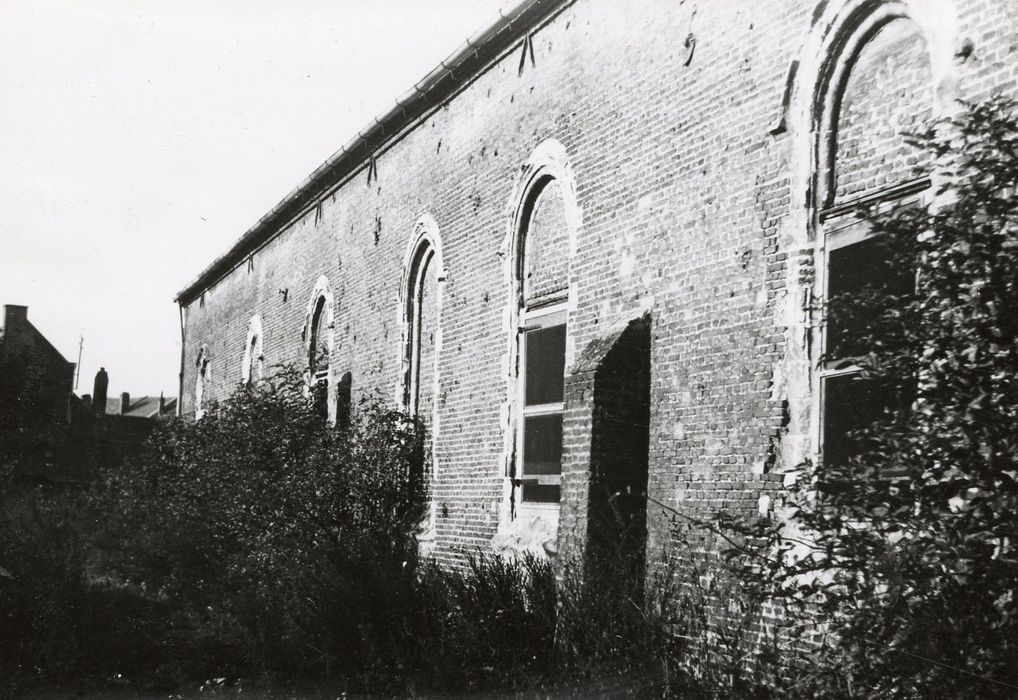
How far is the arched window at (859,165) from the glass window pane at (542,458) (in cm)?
403

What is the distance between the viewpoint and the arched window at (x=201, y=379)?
2969cm

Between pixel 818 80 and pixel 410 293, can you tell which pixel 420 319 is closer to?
pixel 410 293

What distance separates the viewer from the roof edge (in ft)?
39.3

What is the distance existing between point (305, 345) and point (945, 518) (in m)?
16.3

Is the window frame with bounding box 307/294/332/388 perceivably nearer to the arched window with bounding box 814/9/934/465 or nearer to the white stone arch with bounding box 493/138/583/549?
the white stone arch with bounding box 493/138/583/549

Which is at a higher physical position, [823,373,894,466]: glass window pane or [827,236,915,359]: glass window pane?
[827,236,915,359]: glass window pane

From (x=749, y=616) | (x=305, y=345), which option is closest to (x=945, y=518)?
(x=749, y=616)

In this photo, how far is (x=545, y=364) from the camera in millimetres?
11328

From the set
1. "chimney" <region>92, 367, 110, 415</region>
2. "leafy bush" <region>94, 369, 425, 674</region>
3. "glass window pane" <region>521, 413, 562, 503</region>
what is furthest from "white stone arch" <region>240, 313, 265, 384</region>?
"chimney" <region>92, 367, 110, 415</region>

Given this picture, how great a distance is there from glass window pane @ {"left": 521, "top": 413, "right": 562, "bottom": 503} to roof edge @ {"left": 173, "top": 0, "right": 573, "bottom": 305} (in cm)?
441

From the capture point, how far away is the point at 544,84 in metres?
11.5

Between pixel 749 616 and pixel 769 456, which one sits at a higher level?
pixel 769 456

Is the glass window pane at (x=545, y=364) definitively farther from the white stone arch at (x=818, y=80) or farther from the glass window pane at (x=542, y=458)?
the white stone arch at (x=818, y=80)

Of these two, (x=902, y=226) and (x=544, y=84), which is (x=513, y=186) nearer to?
(x=544, y=84)
